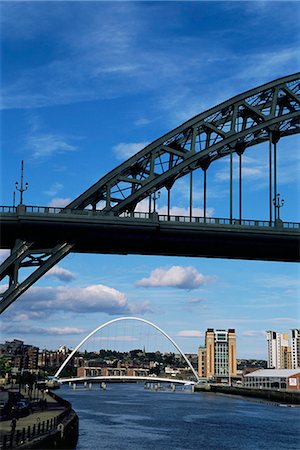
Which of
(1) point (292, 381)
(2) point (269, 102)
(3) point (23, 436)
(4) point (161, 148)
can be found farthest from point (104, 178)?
(1) point (292, 381)

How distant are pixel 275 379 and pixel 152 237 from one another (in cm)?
12991

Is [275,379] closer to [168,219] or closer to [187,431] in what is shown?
[187,431]

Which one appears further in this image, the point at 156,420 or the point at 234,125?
the point at 156,420

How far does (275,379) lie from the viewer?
168250mm

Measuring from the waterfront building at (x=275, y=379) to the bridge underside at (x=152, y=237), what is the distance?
10728 centimetres

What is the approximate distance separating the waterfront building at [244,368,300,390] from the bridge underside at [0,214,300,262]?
10728cm

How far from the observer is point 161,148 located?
1929 inches

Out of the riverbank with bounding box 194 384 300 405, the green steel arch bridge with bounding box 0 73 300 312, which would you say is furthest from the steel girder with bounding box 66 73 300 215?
the riverbank with bounding box 194 384 300 405

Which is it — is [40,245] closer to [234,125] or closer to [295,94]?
[234,125]

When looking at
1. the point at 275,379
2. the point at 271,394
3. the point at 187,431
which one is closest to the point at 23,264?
the point at 187,431

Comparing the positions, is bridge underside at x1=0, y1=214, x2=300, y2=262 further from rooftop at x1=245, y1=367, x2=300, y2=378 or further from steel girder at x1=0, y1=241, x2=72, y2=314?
rooftop at x1=245, y1=367, x2=300, y2=378

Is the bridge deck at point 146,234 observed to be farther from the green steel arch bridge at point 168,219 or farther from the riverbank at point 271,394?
the riverbank at point 271,394

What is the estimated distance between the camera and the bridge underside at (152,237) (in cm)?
4441

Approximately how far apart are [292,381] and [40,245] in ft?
385
